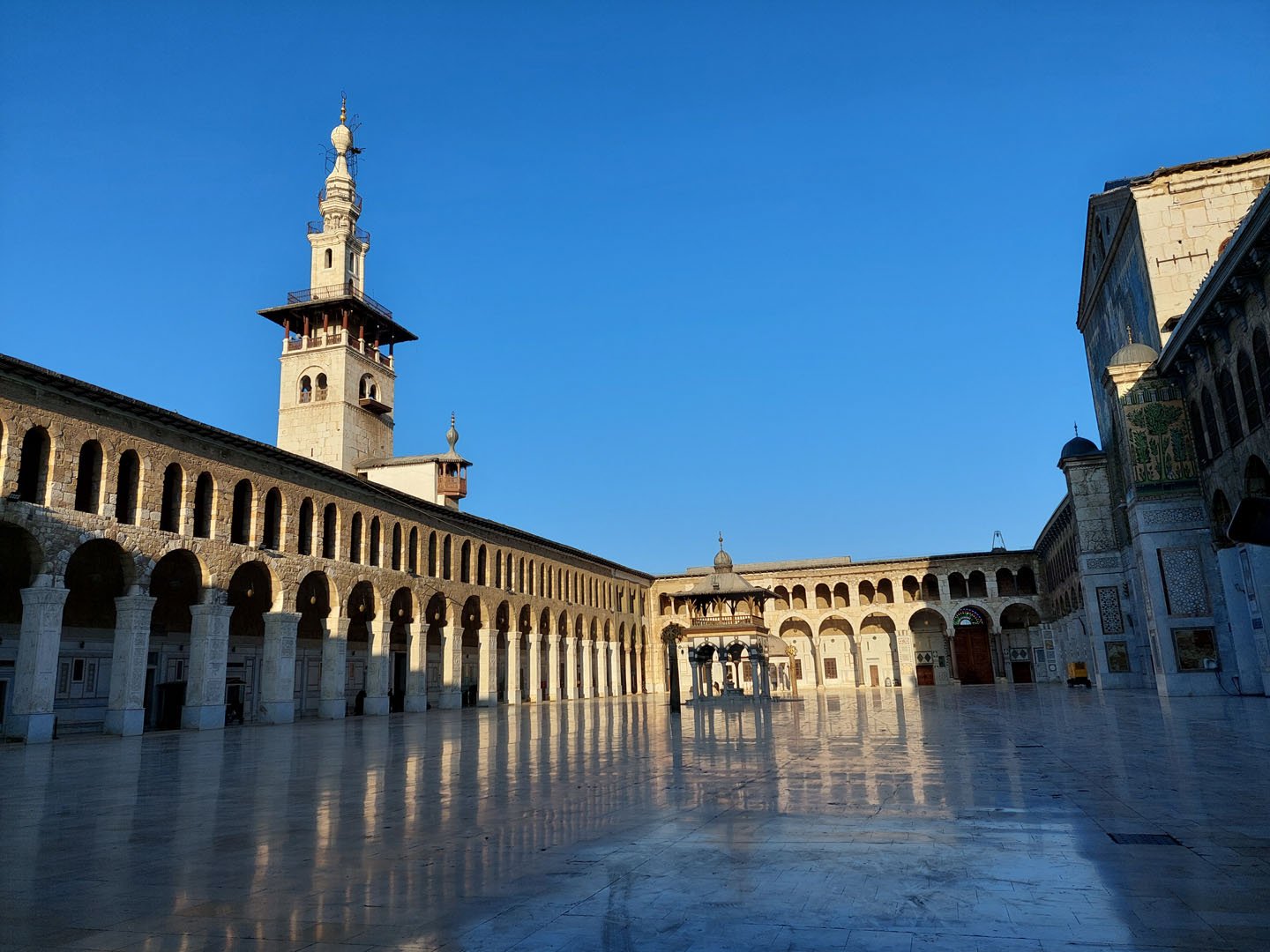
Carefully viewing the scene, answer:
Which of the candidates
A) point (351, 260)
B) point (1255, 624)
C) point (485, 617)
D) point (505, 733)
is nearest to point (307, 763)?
point (505, 733)

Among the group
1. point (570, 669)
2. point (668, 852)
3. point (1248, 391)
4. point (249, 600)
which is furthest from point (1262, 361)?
point (570, 669)

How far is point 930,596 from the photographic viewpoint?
179ft

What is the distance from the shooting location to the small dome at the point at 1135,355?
24.5m

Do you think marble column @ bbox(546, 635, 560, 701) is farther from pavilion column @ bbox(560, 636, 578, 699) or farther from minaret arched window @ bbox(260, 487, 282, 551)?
minaret arched window @ bbox(260, 487, 282, 551)

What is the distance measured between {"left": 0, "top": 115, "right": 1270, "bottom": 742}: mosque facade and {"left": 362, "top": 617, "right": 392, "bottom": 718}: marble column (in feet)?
0.25

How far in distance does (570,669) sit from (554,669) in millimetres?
2180

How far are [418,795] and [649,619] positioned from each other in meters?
51.0

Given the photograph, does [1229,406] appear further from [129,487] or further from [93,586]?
[93,586]

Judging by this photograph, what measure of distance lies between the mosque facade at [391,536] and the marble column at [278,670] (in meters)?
0.06

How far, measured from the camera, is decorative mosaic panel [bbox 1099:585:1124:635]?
101 ft

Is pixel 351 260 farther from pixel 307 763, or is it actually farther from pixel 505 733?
pixel 307 763

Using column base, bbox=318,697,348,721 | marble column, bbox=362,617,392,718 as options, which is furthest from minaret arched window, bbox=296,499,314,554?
column base, bbox=318,697,348,721

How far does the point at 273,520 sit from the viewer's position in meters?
26.6

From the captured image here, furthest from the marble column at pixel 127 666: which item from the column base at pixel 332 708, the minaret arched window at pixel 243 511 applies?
the column base at pixel 332 708
